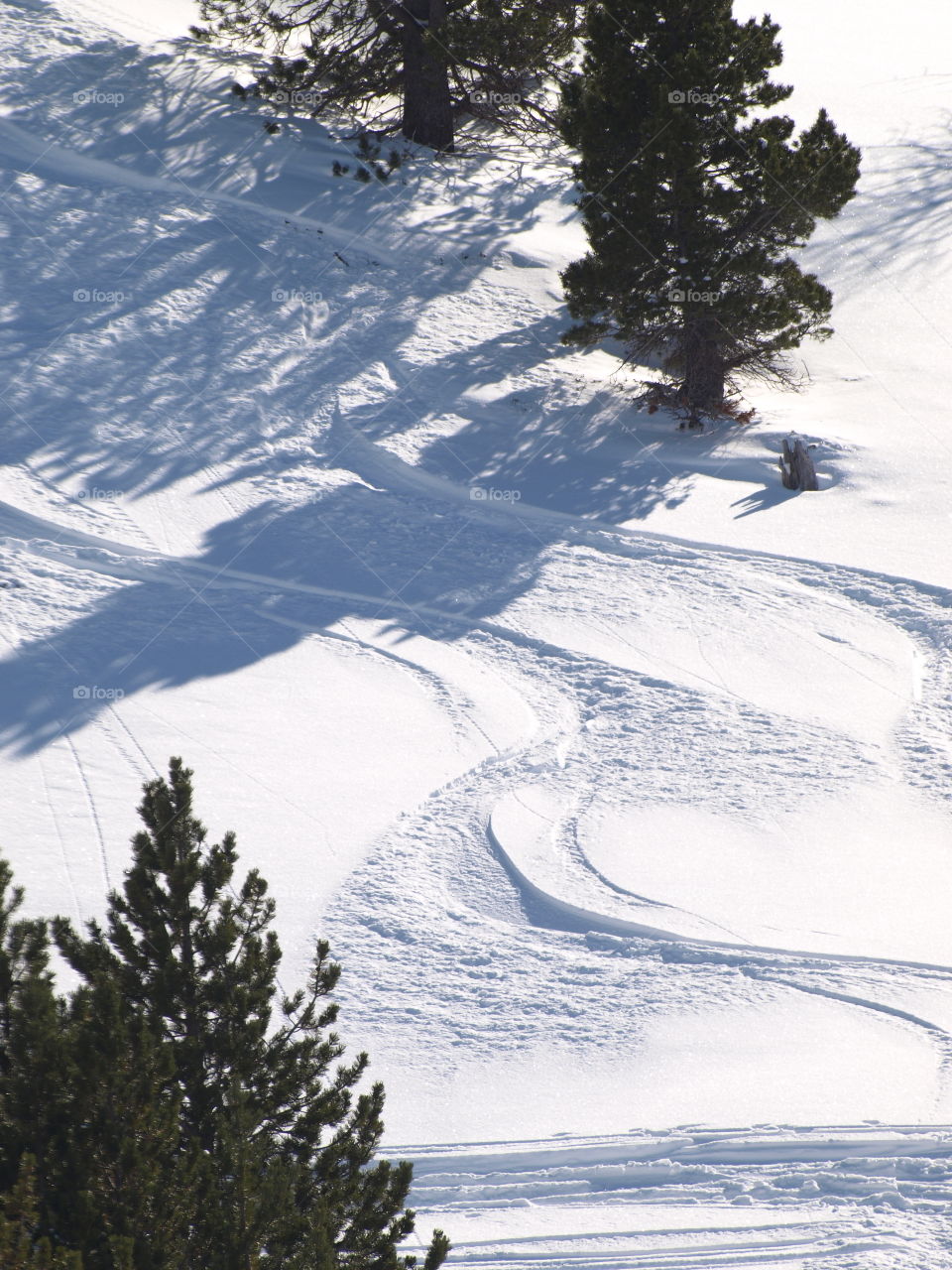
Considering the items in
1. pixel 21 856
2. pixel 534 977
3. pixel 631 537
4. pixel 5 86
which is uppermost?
pixel 5 86

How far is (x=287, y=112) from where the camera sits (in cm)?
1770

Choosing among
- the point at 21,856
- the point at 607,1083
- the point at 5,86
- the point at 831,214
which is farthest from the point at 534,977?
the point at 5,86

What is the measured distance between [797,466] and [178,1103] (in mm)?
10142

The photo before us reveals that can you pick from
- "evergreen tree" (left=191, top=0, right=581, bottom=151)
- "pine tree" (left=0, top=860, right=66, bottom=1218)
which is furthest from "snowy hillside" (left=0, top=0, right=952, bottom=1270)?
"pine tree" (left=0, top=860, right=66, bottom=1218)

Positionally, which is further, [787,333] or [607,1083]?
[787,333]

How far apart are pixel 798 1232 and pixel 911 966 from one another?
206cm

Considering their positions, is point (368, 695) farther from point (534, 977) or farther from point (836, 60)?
point (836, 60)
